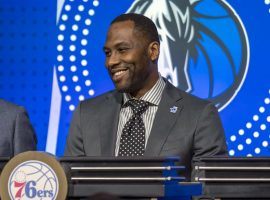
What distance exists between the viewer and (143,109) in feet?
10.5

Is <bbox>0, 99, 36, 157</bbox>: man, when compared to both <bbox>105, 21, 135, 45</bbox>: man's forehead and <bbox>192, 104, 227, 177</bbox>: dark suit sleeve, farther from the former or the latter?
<bbox>192, 104, 227, 177</bbox>: dark suit sleeve

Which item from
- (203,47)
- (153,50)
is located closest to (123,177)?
(153,50)

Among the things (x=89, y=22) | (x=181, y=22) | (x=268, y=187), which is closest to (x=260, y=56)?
(x=181, y=22)

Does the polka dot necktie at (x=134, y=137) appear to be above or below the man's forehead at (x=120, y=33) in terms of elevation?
below

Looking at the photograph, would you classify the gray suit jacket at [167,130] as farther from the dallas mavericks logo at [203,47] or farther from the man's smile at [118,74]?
the dallas mavericks logo at [203,47]

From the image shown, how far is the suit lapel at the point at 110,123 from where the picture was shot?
3.11 m

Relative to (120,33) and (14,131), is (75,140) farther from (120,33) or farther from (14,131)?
(120,33)

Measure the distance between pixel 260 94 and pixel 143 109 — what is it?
3.19 feet

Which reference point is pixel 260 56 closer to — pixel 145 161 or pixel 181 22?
pixel 181 22

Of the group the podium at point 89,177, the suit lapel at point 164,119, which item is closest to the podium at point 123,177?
the podium at point 89,177

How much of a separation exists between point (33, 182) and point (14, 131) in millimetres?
1118

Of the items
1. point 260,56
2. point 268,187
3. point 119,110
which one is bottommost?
point 268,187

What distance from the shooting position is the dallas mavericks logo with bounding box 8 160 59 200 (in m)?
2.25

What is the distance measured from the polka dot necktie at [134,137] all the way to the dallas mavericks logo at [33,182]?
80cm
